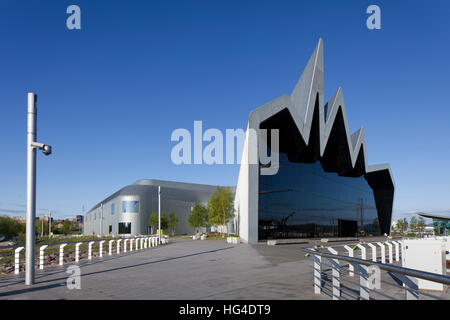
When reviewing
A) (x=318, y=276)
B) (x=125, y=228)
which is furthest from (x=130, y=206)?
(x=318, y=276)

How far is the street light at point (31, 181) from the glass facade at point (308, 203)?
22.0 metres

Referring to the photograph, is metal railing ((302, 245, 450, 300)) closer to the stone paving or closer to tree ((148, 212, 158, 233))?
the stone paving

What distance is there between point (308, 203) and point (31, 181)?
30.1 meters

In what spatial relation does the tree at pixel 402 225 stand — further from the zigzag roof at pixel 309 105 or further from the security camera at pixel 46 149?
the security camera at pixel 46 149

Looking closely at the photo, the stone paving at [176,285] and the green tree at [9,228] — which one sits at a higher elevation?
the stone paving at [176,285]

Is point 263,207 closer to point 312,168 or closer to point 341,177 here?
point 312,168

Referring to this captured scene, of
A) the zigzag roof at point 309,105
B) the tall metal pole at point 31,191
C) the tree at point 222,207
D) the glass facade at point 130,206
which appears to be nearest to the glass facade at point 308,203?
the zigzag roof at point 309,105

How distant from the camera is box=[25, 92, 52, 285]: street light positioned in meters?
8.86

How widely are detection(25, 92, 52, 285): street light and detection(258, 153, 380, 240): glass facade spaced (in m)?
22.0

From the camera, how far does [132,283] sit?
9.06 metres

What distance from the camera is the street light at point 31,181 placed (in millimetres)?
8859
